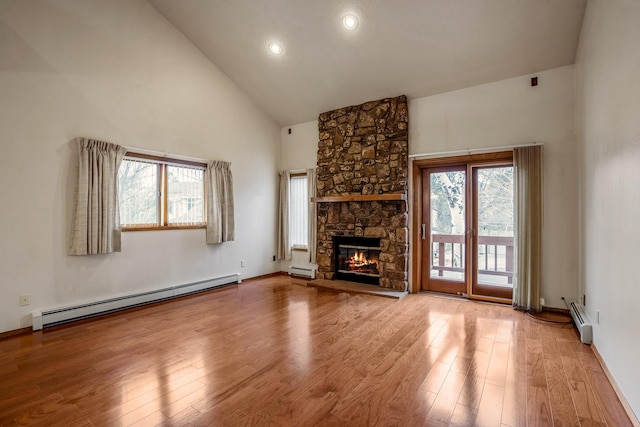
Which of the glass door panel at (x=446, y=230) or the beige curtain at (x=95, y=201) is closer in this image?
the beige curtain at (x=95, y=201)

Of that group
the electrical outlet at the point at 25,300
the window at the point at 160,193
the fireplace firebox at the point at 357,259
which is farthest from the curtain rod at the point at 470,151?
the electrical outlet at the point at 25,300

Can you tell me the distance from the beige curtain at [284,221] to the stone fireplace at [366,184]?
2.53 ft

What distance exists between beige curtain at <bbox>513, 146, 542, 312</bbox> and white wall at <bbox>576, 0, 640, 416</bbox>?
600 mm

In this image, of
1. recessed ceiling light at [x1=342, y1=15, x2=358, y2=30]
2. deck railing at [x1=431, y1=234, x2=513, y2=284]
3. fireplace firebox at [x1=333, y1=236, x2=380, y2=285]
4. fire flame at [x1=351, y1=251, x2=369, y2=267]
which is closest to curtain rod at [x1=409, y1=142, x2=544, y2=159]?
deck railing at [x1=431, y1=234, x2=513, y2=284]

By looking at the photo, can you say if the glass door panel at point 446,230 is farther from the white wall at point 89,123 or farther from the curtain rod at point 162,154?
the curtain rod at point 162,154

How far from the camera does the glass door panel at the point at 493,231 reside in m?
4.29

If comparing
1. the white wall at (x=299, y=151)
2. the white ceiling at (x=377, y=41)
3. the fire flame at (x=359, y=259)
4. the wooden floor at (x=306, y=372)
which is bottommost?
the wooden floor at (x=306, y=372)

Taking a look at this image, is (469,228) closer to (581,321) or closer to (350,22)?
(581,321)

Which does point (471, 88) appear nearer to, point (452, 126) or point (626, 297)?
point (452, 126)

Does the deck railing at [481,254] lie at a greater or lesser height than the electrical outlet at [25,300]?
greater

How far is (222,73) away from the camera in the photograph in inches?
213

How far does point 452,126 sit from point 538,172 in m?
1.29

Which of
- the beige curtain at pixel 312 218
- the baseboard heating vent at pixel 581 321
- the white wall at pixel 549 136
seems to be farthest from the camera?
the beige curtain at pixel 312 218

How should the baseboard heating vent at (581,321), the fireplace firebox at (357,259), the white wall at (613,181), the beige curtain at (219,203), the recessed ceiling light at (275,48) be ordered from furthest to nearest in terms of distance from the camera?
the fireplace firebox at (357,259) < the beige curtain at (219,203) < the recessed ceiling light at (275,48) < the baseboard heating vent at (581,321) < the white wall at (613,181)
